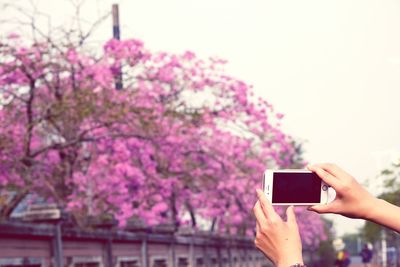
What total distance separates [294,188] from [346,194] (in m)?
0.30

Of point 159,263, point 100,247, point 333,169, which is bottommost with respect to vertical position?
point 159,263

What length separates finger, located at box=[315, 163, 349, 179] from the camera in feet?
8.07

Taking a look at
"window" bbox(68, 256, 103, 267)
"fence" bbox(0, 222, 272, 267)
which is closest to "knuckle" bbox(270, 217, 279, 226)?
"fence" bbox(0, 222, 272, 267)

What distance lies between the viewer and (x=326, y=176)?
2.47m

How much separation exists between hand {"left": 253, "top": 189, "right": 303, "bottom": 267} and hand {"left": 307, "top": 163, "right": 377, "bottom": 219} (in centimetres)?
12

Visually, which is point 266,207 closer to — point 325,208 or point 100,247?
point 325,208

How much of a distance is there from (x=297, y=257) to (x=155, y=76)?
1918 cm

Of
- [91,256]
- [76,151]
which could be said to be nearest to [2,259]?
[91,256]

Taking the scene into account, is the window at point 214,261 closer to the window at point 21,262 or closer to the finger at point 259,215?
the window at point 21,262

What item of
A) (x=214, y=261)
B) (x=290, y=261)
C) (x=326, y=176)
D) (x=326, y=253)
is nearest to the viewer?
(x=290, y=261)

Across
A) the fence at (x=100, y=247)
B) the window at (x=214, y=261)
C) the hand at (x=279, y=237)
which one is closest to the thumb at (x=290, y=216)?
the hand at (x=279, y=237)

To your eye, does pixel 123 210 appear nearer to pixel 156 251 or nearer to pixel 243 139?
pixel 156 251

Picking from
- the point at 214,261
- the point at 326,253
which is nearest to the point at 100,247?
the point at 214,261

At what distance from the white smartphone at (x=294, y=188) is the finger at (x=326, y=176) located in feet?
0.21
